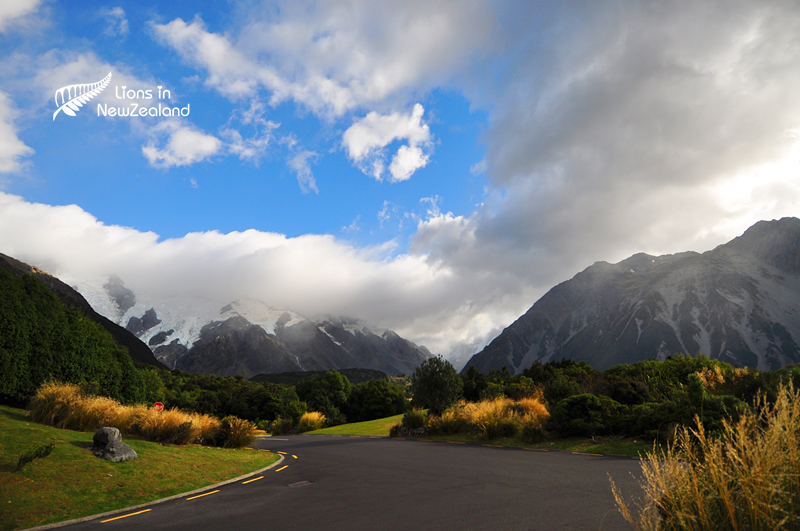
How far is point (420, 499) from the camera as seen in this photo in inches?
371

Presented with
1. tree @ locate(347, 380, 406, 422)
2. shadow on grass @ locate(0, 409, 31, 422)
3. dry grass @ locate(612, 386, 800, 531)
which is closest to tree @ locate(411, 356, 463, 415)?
shadow on grass @ locate(0, 409, 31, 422)

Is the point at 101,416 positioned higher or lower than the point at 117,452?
higher

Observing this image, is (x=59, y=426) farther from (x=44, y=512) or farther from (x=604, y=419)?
(x=604, y=419)

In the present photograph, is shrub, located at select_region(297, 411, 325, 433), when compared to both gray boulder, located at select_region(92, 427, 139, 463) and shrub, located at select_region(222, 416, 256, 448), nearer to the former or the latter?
shrub, located at select_region(222, 416, 256, 448)

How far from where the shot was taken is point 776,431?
350 cm

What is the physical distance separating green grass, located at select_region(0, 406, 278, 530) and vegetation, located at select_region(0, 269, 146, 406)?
4.90ft

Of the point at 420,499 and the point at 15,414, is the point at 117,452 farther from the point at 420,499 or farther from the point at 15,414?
the point at 420,499

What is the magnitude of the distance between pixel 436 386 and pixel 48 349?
23.0 metres

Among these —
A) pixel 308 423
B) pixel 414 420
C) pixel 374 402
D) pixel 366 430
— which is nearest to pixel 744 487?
pixel 414 420

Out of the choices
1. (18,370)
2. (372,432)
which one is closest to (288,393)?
(372,432)

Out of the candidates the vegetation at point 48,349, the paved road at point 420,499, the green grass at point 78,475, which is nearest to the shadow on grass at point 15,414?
the green grass at point 78,475

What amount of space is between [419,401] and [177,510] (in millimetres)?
24136

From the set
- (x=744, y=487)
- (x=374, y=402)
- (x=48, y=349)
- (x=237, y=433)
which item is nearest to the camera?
(x=744, y=487)

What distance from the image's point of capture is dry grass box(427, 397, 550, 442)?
2061cm
